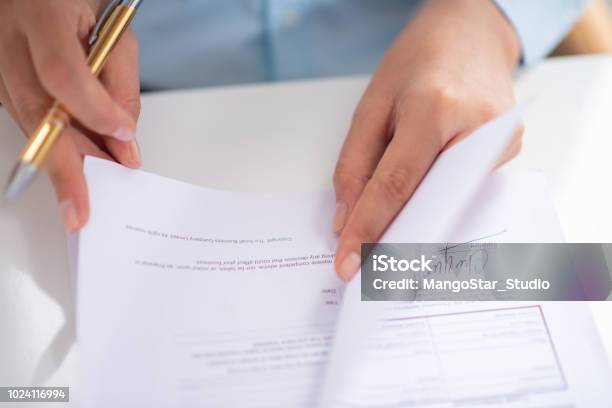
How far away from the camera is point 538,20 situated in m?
0.65

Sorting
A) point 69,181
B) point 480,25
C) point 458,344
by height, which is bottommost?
point 458,344

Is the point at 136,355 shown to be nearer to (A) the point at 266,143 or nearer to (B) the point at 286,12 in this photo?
(A) the point at 266,143

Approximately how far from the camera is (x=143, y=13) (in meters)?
0.70

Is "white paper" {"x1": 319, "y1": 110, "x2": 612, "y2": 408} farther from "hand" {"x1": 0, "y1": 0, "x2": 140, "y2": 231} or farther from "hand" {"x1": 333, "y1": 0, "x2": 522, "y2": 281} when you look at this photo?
"hand" {"x1": 0, "y1": 0, "x2": 140, "y2": 231}

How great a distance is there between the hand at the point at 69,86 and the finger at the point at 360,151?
0.60 ft

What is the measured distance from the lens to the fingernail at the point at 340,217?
0.46 m

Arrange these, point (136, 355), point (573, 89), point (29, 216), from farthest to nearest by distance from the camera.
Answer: point (573, 89), point (29, 216), point (136, 355)

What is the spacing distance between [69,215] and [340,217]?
217mm

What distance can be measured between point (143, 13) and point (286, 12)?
186 millimetres

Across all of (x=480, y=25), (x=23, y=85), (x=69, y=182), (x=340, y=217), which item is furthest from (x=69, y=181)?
(x=480, y=25)

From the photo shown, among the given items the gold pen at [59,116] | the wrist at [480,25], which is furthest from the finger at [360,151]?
the gold pen at [59,116]

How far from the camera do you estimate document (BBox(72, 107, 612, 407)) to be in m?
0.37

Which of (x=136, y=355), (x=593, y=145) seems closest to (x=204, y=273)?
(x=136, y=355)
